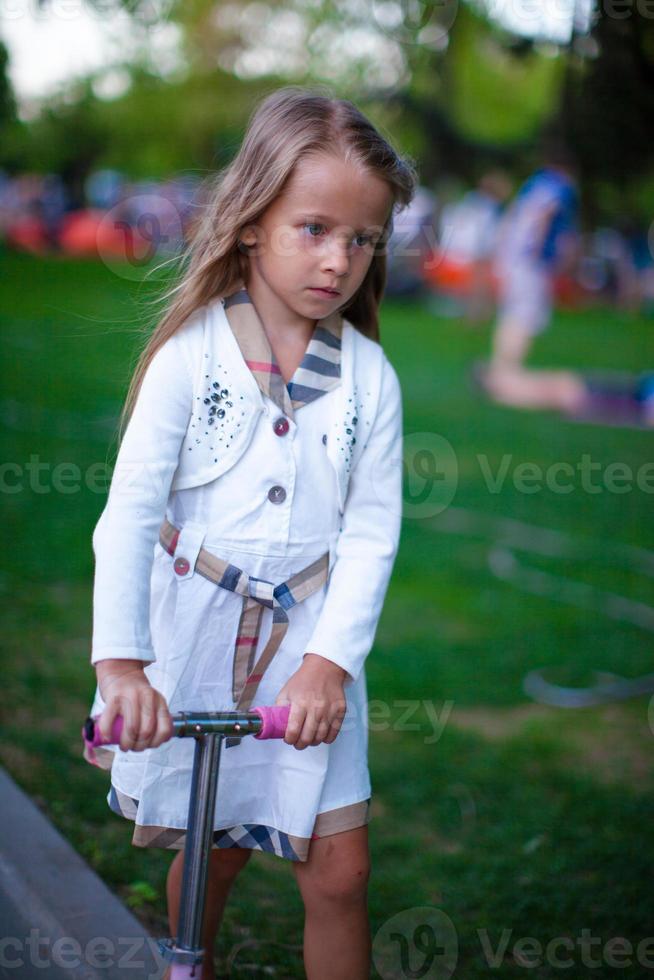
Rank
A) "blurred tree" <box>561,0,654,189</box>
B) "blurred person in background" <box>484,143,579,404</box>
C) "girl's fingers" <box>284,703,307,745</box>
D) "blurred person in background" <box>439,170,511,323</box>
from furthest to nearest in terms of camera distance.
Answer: "blurred person in background" <box>439,170,511,323</box>, "blurred person in background" <box>484,143,579,404</box>, "blurred tree" <box>561,0,654,189</box>, "girl's fingers" <box>284,703,307,745</box>

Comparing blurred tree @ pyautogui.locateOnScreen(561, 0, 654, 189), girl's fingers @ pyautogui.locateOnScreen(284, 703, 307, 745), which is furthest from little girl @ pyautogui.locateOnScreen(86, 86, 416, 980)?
blurred tree @ pyautogui.locateOnScreen(561, 0, 654, 189)

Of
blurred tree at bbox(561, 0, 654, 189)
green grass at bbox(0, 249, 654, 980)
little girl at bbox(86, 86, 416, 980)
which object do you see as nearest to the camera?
little girl at bbox(86, 86, 416, 980)

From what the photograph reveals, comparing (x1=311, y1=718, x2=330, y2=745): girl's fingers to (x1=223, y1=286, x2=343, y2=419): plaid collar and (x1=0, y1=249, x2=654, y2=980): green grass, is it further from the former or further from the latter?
(x1=0, y1=249, x2=654, y2=980): green grass

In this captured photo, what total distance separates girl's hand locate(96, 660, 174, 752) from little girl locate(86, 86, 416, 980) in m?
0.24

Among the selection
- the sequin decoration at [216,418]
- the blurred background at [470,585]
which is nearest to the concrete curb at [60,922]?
the blurred background at [470,585]

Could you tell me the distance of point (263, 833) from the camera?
188 centimetres

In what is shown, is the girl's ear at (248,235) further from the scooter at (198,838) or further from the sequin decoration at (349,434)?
the scooter at (198,838)

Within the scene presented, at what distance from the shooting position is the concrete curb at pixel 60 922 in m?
2.34

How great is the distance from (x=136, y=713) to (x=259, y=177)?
3.02ft

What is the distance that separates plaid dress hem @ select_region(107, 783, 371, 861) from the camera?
1.84 meters

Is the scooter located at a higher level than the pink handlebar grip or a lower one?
lower

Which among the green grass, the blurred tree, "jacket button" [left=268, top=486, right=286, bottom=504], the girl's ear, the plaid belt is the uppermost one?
the blurred tree

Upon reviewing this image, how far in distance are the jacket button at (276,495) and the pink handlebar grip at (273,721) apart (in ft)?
1.27

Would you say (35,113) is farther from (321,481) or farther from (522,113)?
(321,481)
